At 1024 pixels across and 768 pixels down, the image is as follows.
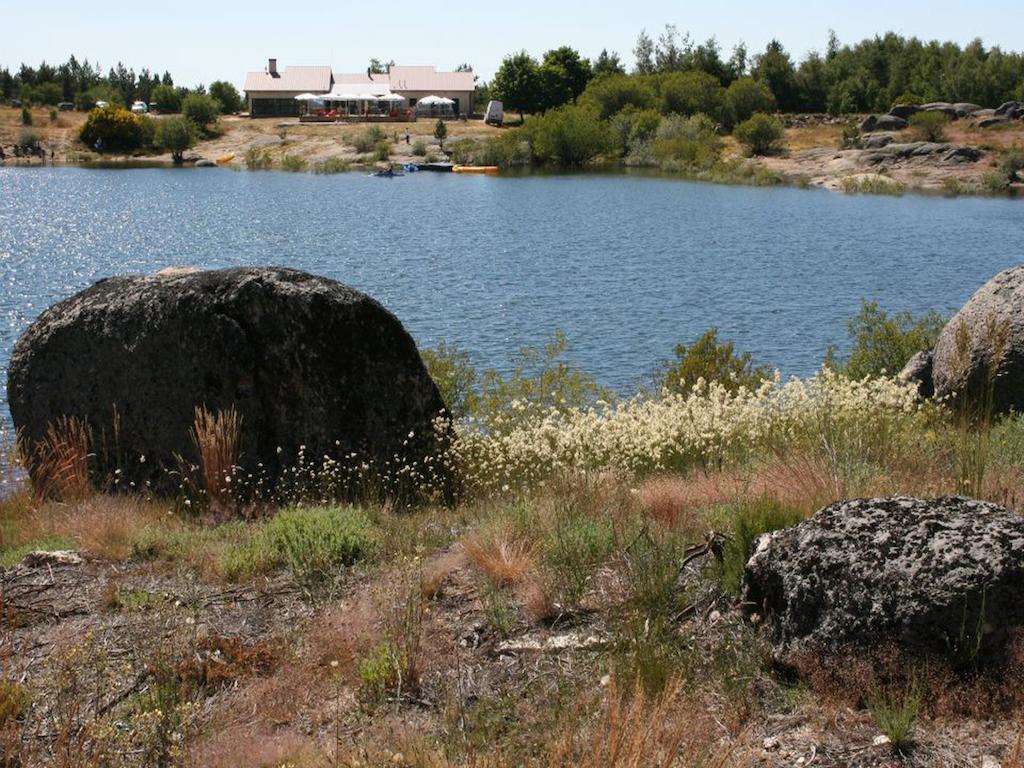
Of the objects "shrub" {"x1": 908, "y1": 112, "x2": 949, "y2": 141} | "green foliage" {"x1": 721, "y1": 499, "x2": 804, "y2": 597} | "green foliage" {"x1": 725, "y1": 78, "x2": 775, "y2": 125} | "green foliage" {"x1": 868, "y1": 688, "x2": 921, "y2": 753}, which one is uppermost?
"green foliage" {"x1": 725, "y1": 78, "x2": 775, "y2": 125}

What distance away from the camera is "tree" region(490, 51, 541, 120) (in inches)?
4872

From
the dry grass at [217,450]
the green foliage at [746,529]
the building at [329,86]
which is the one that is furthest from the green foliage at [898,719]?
the building at [329,86]

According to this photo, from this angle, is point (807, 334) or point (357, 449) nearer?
point (357, 449)

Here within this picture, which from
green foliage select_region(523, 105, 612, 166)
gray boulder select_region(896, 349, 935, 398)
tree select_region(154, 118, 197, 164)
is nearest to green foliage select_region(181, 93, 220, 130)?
tree select_region(154, 118, 197, 164)

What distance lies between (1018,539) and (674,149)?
8871 cm

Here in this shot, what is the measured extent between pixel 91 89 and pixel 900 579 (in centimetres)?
14151

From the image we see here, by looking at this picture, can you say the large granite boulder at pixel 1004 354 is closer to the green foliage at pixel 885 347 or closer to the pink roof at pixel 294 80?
the green foliage at pixel 885 347

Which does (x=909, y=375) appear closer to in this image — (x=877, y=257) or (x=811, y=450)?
(x=811, y=450)

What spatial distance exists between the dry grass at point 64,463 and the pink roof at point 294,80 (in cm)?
12334

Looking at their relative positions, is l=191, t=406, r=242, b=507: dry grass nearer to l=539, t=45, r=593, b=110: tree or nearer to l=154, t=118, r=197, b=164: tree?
l=154, t=118, r=197, b=164: tree

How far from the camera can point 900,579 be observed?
17.1 ft

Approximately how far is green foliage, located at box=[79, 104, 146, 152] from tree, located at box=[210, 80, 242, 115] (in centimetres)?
2956

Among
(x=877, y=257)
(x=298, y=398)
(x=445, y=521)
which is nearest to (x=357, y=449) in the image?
(x=298, y=398)

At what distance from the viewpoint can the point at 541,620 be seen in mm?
6332
